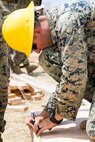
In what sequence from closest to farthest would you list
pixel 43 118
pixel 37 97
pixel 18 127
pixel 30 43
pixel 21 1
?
pixel 30 43 < pixel 43 118 < pixel 18 127 < pixel 37 97 < pixel 21 1

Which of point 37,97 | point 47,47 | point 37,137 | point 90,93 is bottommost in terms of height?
point 37,97

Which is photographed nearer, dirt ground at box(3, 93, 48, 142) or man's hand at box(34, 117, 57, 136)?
man's hand at box(34, 117, 57, 136)

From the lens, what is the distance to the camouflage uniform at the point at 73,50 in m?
3.52

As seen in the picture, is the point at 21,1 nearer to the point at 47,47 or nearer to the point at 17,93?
the point at 17,93

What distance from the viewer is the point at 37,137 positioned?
12.9ft

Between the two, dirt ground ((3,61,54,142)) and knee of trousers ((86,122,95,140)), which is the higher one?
knee of trousers ((86,122,95,140))

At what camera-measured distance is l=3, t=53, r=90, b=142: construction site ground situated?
3.87 meters

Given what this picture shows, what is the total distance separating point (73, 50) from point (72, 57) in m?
0.06

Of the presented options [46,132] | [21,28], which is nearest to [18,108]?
[46,132]

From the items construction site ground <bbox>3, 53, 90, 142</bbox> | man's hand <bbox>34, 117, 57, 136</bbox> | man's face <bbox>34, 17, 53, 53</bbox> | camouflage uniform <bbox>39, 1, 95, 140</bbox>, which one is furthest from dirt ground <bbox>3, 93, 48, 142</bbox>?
man's face <bbox>34, 17, 53, 53</bbox>

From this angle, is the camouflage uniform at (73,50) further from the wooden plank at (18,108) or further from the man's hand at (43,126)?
the wooden plank at (18,108)

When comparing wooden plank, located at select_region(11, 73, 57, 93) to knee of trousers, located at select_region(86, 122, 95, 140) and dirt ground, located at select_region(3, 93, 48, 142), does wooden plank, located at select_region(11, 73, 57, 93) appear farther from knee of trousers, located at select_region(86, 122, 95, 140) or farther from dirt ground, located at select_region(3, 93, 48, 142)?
knee of trousers, located at select_region(86, 122, 95, 140)

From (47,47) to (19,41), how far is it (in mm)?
274

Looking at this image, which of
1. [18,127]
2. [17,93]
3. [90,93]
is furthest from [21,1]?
[90,93]
